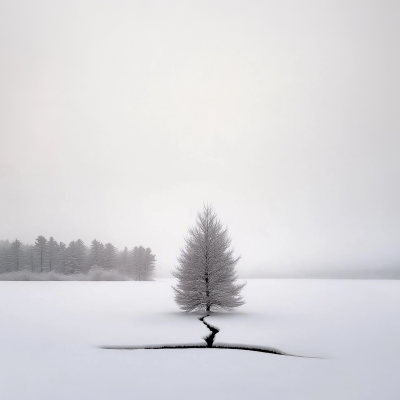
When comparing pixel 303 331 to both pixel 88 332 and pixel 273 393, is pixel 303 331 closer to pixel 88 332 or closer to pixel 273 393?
pixel 273 393

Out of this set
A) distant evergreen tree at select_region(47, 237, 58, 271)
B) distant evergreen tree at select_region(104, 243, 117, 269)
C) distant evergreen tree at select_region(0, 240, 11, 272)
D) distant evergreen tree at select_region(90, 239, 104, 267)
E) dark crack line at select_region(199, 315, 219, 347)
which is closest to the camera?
dark crack line at select_region(199, 315, 219, 347)

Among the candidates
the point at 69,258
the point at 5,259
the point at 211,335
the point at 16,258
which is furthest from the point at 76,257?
the point at 211,335

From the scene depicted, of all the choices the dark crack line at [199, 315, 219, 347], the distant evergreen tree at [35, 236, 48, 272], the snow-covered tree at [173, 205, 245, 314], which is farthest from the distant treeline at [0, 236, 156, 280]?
the dark crack line at [199, 315, 219, 347]

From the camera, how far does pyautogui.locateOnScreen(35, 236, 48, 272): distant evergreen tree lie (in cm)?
7175

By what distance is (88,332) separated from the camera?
13.8 m

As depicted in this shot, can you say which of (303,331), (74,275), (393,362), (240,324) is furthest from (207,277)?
(74,275)

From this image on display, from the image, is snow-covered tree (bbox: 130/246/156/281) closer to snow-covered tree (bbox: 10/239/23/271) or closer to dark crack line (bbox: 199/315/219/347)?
snow-covered tree (bbox: 10/239/23/271)

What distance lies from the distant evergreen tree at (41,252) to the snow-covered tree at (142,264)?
21.8 m

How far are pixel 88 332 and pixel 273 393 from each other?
978 centimetres

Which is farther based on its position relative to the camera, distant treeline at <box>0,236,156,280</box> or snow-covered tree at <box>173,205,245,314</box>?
distant treeline at <box>0,236,156,280</box>

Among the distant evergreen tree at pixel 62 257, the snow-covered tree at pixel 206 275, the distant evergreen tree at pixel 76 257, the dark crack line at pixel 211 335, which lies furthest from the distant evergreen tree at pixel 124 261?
the dark crack line at pixel 211 335

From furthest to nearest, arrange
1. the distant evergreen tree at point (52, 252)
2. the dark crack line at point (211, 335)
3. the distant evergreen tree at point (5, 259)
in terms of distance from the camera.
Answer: the distant evergreen tree at point (52, 252), the distant evergreen tree at point (5, 259), the dark crack line at point (211, 335)

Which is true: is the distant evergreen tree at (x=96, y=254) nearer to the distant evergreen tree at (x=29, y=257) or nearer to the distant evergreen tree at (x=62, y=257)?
the distant evergreen tree at (x=62, y=257)

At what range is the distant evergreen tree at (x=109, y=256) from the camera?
80.1m
